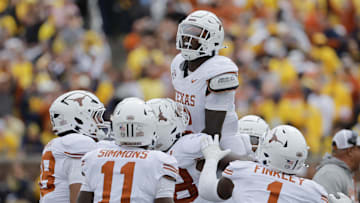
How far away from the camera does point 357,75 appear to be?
50.6ft

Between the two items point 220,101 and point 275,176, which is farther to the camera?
point 220,101

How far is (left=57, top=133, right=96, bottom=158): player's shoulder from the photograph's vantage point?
5879mm

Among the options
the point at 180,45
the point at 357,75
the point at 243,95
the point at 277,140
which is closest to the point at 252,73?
the point at 243,95

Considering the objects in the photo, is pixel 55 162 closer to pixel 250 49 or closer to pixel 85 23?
pixel 250 49

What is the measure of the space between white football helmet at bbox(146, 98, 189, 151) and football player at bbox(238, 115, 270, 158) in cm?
79

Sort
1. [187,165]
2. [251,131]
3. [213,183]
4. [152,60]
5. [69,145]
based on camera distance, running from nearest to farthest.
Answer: [213,183], [69,145], [187,165], [251,131], [152,60]

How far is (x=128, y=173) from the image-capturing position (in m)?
5.07

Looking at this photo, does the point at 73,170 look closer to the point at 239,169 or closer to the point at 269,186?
the point at 239,169

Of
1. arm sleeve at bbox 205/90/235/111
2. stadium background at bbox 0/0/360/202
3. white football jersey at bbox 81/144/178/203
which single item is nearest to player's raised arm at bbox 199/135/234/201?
white football jersey at bbox 81/144/178/203

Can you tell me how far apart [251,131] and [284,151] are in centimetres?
174

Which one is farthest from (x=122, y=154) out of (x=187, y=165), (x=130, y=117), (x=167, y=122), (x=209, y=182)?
(x=187, y=165)

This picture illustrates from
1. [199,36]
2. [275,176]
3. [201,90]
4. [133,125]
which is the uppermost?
[199,36]

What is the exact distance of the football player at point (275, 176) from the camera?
538 centimetres

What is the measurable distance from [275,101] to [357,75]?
2.42 m
